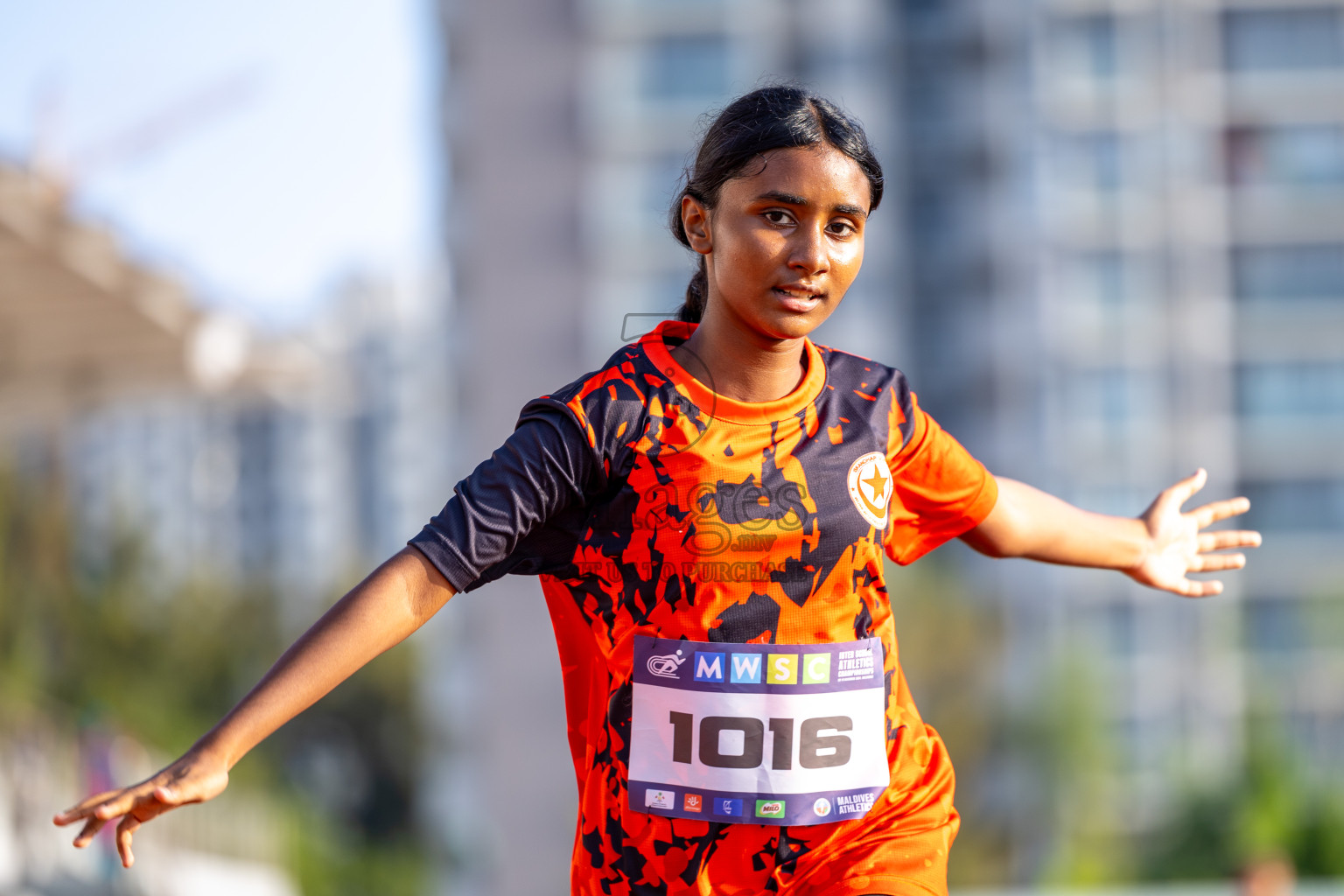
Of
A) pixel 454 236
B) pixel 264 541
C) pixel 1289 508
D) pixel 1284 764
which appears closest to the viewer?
pixel 1284 764

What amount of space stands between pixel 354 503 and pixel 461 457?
69.1 meters

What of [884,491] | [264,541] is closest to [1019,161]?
[884,491]

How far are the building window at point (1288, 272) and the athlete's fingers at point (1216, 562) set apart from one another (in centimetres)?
3656

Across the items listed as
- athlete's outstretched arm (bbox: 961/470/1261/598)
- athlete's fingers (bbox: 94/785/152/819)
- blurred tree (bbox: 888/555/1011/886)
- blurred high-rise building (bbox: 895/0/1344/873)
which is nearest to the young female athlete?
athlete's outstretched arm (bbox: 961/470/1261/598)

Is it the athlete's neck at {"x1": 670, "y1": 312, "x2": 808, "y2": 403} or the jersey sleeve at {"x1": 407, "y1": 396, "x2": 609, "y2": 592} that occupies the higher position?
the athlete's neck at {"x1": 670, "y1": 312, "x2": 808, "y2": 403}

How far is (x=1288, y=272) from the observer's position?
1474 inches

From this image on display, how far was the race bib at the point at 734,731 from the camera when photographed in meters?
2.67

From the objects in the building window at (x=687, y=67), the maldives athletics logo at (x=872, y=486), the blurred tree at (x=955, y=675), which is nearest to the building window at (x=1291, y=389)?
the blurred tree at (x=955, y=675)

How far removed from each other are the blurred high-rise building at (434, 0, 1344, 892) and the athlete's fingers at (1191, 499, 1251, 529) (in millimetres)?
32600

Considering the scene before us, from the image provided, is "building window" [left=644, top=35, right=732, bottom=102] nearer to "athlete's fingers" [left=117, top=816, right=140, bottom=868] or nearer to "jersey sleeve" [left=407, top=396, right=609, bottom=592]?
"jersey sleeve" [left=407, top=396, right=609, bottom=592]

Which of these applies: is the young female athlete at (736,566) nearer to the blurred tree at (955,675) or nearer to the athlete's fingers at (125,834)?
the athlete's fingers at (125,834)

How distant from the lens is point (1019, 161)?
38625 mm

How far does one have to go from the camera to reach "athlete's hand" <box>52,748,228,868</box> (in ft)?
7.38

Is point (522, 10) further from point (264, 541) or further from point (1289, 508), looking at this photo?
point (264, 541)
